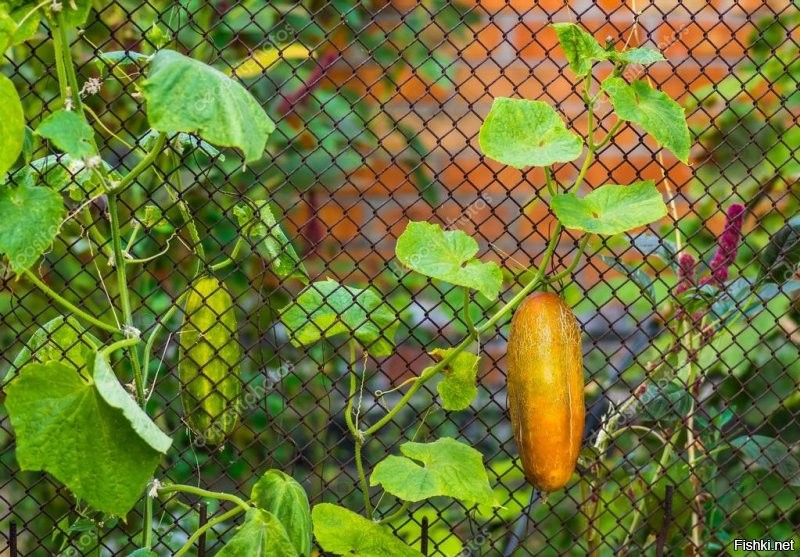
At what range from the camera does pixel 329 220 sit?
2.53 meters

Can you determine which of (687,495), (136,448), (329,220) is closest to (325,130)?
(329,220)

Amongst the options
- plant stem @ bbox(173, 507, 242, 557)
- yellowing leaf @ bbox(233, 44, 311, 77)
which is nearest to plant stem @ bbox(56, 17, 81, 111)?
yellowing leaf @ bbox(233, 44, 311, 77)

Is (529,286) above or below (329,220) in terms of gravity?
above

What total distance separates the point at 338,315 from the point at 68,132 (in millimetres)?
443

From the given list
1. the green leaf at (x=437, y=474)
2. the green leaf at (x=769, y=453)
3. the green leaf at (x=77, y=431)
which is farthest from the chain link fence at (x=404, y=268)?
the green leaf at (x=77, y=431)

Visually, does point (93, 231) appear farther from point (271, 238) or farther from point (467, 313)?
point (467, 313)

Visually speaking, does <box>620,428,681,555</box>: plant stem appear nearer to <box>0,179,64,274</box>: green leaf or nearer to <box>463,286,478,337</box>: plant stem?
<box>463,286,478,337</box>: plant stem

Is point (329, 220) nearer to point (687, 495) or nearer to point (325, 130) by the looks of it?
point (325, 130)

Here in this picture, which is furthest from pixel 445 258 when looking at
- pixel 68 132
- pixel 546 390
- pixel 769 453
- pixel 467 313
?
pixel 769 453

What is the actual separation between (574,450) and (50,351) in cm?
63

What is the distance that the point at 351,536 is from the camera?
136 centimetres

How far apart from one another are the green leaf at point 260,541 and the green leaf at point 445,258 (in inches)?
12.4

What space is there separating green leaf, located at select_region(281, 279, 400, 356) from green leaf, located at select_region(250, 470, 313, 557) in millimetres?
183

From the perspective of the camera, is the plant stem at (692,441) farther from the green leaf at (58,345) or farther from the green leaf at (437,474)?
the green leaf at (58,345)
